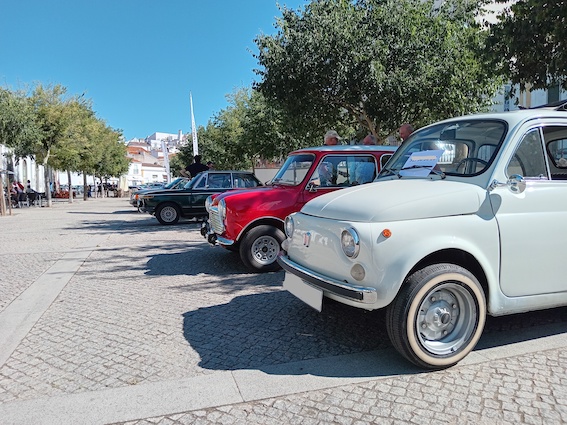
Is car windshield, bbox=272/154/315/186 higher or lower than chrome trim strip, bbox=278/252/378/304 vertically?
higher

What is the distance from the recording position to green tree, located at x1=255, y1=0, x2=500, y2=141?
38.5 ft

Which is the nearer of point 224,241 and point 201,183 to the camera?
point 224,241

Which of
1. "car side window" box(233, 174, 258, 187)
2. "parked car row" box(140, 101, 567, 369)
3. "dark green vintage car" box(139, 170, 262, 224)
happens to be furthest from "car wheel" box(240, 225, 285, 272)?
"dark green vintage car" box(139, 170, 262, 224)

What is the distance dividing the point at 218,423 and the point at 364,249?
1.48 metres

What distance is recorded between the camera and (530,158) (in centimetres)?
370

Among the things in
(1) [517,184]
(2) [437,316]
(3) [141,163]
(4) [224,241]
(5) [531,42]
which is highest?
(3) [141,163]

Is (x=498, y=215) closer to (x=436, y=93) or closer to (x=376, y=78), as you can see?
(x=376, y=78)

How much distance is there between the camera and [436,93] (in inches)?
487

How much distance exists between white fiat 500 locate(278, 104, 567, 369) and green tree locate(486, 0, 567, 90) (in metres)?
4.70

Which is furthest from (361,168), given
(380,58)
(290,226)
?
(380,58)

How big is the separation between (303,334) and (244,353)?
64 cm

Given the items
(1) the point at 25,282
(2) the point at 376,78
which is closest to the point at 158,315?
(1) the point at 25,282

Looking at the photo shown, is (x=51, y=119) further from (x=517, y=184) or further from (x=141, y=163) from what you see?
(x=141, y=163)

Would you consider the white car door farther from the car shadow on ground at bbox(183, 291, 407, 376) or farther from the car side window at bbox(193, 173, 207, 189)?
the car side window at bbox(193, 173, 207, 189)
